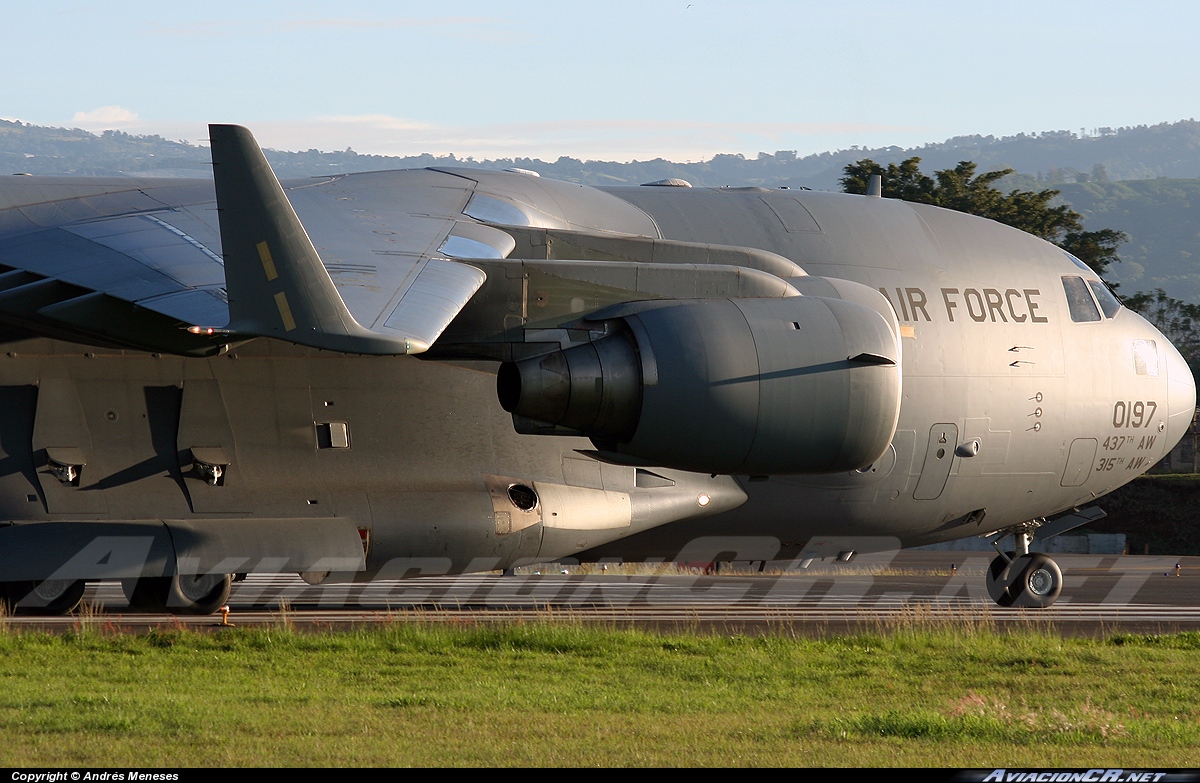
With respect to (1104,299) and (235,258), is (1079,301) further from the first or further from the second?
(235,258)

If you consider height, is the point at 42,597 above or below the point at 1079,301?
below

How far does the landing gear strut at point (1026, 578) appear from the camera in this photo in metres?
17.0

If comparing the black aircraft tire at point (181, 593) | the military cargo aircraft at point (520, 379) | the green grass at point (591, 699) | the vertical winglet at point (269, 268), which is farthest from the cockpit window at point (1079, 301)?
the vertical winglet at point (269, 268)

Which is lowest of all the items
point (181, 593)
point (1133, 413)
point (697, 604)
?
point (697, 604)

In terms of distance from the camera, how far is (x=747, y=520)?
14648mm

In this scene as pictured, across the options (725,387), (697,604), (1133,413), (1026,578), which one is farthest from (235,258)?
(1026,578)

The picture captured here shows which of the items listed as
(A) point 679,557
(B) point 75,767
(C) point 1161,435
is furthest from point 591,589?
(B) point 75,767

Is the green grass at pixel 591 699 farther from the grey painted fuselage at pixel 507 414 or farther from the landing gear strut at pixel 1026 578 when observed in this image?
the landing gear strut at pixel 1026 578

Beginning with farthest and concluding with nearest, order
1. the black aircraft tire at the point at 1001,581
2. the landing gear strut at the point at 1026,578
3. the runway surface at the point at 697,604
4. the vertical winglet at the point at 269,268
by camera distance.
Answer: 1. the black aircraft tire at the point at 1001,581
2. the landing gear strut at the point at 1026,578
3. the runway surface at the point at 697,604
4. the vertical winglet at the point at 269,268

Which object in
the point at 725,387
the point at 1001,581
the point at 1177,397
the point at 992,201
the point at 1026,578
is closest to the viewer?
the point at 725,387

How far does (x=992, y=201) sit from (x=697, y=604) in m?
37.7

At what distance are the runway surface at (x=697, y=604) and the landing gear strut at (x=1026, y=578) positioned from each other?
0.24m

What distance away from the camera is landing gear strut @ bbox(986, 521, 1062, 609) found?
55.9ft

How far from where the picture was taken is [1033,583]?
17109 mm
